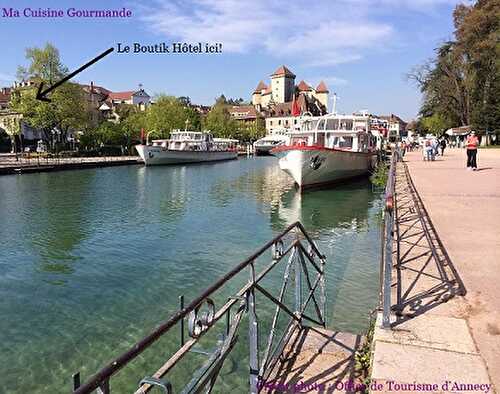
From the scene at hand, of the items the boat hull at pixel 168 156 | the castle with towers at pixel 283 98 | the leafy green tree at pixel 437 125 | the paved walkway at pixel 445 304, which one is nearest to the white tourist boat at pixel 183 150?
the boat hull at pixel 168 156

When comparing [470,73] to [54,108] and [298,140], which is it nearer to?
[298,140]

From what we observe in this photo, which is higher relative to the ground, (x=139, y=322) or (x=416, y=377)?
(x=416, y=377)

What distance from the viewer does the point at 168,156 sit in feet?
166

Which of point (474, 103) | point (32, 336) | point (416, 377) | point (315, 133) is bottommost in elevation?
point (32, 336)

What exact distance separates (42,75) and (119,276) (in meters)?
51.6

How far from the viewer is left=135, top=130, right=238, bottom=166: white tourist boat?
49.2m

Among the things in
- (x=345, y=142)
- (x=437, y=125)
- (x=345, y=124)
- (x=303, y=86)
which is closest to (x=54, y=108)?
(x=345, y=124)

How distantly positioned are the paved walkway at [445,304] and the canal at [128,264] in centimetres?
128

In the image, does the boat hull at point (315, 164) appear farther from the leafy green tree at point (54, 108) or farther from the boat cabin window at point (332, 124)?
the leafy green tree at point (54, 108)

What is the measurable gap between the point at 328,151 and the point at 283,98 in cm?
13003

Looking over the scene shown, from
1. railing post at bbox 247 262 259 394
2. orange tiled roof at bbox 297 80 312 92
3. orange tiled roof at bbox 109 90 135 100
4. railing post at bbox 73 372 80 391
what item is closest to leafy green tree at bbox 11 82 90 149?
railing post at bbox 247 262 259 394

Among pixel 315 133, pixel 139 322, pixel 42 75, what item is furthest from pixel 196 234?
pixel 42 75

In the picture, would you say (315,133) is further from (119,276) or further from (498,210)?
(119,276)

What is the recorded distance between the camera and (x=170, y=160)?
5128cm
